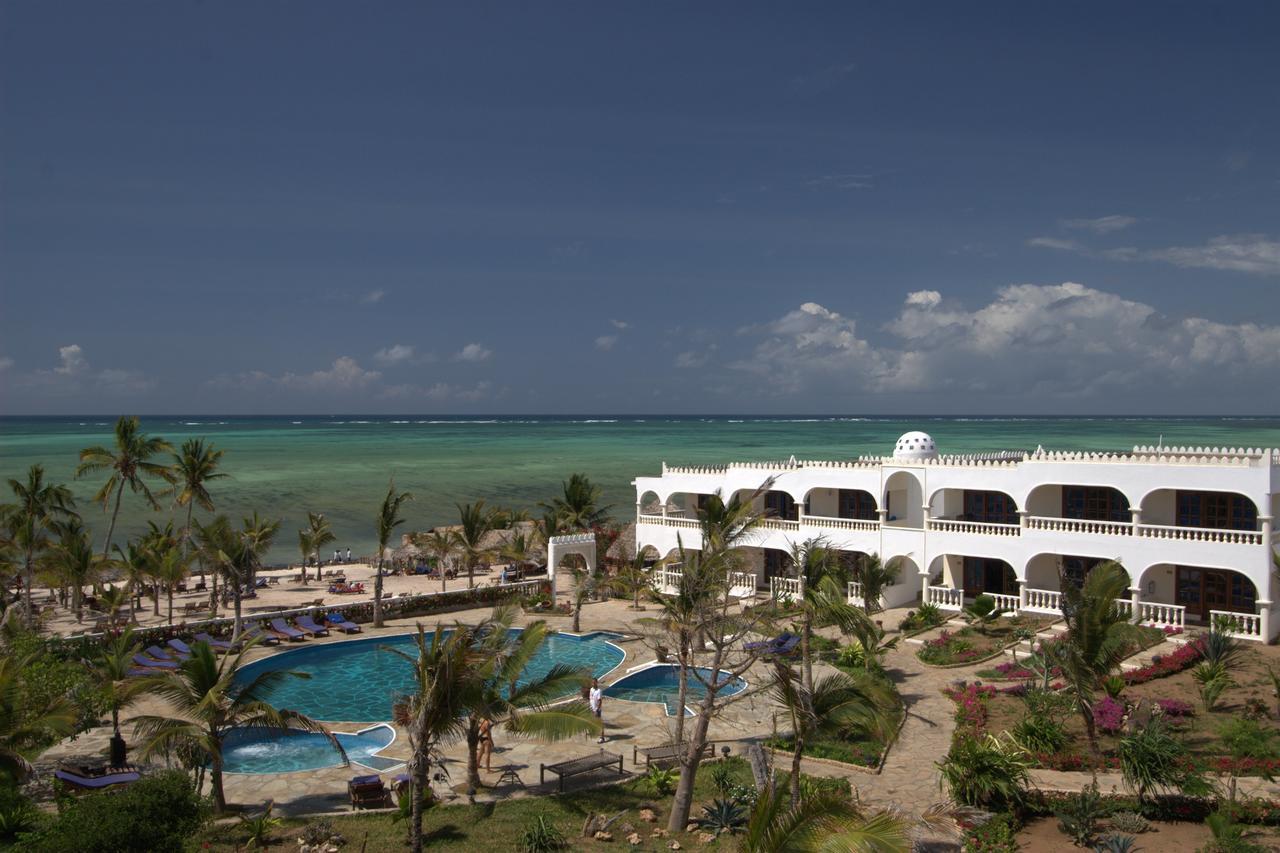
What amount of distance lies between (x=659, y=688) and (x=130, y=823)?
1596cm

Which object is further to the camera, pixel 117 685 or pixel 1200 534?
pixel 1200 534

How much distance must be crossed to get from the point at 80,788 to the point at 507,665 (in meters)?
7.56

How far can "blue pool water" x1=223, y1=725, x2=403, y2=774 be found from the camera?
18719mm

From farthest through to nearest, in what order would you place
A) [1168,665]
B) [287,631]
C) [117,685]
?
1. [287,631]
2. [1168,665]
3. [117,685]

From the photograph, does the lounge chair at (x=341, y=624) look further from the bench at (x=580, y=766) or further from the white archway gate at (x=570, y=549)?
the bench at (x=580, y=766)

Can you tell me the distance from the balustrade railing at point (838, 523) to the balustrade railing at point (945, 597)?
9.62 feet

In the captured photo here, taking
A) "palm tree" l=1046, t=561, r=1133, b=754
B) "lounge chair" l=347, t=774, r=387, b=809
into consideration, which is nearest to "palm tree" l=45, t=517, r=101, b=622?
"lounge chair" l=347, t=774, r=387, b=809

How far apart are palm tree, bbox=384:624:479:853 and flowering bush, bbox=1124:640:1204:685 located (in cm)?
1629

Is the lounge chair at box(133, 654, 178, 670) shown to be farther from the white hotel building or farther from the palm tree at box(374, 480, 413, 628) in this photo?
the white hotel building

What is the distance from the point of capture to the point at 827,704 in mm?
14578

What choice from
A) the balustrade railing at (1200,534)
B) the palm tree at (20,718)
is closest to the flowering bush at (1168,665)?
the balustrade railing at (1200,534)

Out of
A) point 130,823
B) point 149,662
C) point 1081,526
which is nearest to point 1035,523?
point 1081,526

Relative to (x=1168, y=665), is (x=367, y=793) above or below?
below

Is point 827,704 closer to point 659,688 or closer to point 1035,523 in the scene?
point 659,688
